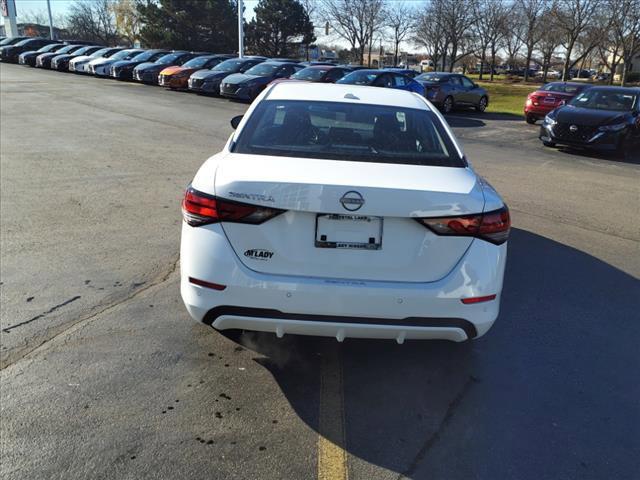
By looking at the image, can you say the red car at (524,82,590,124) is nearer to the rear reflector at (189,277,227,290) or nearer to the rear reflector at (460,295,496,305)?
the rear reflector at (460,295,496,305)

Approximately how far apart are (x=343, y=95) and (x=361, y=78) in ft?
46.4

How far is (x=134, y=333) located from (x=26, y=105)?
1542cm

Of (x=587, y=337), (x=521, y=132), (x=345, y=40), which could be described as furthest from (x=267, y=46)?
(x=587, y=337)

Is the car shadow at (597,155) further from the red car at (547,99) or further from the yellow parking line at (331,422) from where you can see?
the yellow parking line at (331,422)

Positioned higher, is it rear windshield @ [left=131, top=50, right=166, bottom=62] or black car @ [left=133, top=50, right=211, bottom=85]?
rear windshield @ [left=131, top=50, right=166, bottom=62]

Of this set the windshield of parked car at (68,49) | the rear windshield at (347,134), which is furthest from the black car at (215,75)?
the rear windshield at (347,134)

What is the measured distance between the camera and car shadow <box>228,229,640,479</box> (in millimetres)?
2631

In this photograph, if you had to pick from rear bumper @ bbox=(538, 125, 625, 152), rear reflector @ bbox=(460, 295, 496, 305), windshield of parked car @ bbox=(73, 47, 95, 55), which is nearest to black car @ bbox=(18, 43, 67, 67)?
windshield of parked car @ bbox=(73, 47, 95, 55)

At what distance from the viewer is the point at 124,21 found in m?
74.5

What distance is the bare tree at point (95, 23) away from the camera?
77.4m

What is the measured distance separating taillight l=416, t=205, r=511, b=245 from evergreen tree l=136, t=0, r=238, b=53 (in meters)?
60.6

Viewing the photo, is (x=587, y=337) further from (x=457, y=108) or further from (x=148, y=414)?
(x=457, y=108)

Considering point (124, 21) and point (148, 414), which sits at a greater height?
point (124, 21)

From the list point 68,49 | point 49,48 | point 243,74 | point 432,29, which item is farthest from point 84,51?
point 432,29
